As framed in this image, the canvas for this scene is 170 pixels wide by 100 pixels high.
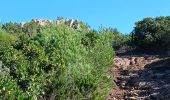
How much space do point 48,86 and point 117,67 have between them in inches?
641

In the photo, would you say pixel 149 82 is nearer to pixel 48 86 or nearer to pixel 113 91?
pixel 113 91

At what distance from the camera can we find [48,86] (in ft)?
70.6

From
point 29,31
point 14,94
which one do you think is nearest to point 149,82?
→ point 14,94

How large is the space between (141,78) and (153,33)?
16.1m

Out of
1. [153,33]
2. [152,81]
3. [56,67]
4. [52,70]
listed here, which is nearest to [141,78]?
[152,81]

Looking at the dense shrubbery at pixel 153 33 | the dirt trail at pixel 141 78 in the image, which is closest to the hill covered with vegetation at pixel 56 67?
the dirt trail at pixel 141 78

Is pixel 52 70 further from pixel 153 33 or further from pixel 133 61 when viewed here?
pixel 153 33

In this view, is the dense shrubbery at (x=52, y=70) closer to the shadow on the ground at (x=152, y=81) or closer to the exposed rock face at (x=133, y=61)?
the shadow on the ground at (x=152, y=81)

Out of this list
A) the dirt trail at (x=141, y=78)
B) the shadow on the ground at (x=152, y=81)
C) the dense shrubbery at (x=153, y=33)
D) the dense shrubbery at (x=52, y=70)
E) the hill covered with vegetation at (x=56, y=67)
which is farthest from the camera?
the dense shrubbery at (x=153, y=33)

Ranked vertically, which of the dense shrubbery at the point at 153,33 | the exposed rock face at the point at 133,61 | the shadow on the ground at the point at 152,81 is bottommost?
the shadow on the ground at the point at 152,81

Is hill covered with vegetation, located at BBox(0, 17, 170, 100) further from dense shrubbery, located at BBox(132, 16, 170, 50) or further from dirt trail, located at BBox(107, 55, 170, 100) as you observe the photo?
dense shrubbery, located at BBox(132, 16, 170, 50)

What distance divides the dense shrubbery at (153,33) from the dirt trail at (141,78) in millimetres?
3703

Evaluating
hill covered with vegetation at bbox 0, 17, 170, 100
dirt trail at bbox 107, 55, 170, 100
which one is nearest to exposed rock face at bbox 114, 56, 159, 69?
dirt trail at bbox 107, 55, 170, 100

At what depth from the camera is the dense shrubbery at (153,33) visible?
4525cm
